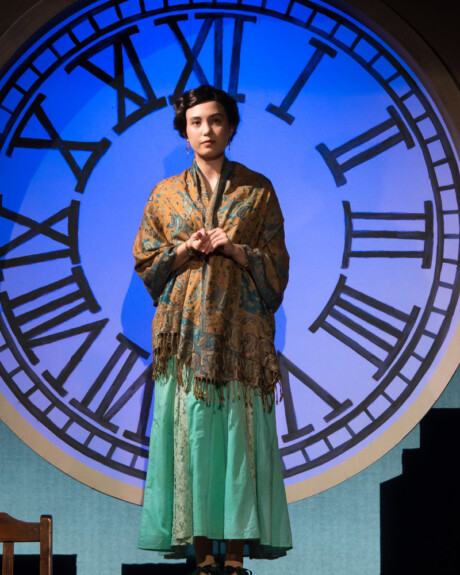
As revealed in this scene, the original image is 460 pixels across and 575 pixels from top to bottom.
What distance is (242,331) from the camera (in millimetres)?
3027

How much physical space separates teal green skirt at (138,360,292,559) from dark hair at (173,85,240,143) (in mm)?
729

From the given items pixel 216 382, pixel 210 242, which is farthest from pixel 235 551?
pixel 210 242

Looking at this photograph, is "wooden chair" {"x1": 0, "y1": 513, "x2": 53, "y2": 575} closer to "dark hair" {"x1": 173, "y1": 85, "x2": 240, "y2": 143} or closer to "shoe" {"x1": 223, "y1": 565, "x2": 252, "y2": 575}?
"shoe" {"x1": 223, "y1": 565, "x2": 252, "y2": 575}

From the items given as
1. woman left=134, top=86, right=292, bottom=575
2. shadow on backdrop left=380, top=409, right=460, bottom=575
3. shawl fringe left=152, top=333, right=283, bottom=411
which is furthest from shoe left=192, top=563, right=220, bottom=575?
shadow on backdrop left=380, top=409, right=460, bottom=575

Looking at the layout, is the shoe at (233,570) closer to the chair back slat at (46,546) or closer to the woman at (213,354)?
the woman at (213,354)

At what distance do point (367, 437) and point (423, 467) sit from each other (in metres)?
0.20

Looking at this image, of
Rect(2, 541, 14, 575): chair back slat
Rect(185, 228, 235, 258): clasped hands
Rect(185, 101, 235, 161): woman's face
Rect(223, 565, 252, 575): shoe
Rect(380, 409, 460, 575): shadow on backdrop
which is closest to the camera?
Rect(2, 541, 14, 575): chair back slat

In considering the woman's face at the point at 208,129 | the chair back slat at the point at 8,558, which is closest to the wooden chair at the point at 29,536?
the chair back slat at the point at 8,558

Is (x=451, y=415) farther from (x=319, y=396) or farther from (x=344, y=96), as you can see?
(x=344, y=96)

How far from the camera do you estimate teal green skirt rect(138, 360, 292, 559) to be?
113 inches

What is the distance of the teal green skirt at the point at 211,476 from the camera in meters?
2.88

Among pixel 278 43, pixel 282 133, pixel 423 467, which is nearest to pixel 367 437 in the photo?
pixel 423 467

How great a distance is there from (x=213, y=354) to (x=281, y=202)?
86cm

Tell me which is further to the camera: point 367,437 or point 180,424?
point 367,437
